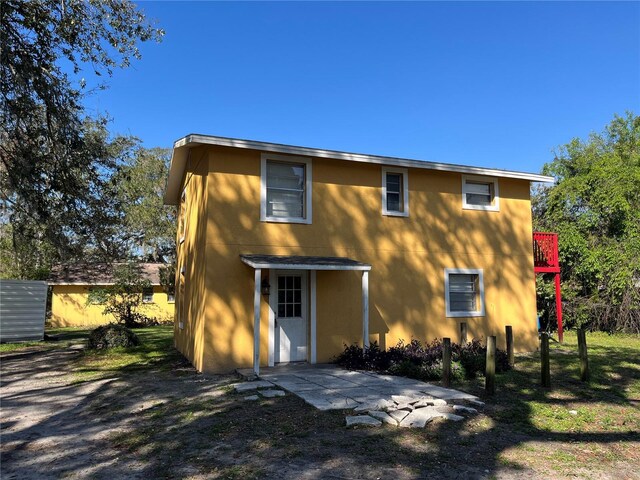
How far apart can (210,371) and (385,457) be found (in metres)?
5.83

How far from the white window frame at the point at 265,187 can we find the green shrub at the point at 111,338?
7.55 metres

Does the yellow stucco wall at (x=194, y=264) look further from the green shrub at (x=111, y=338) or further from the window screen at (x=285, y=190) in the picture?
the green shrub at (x=111, y=338)

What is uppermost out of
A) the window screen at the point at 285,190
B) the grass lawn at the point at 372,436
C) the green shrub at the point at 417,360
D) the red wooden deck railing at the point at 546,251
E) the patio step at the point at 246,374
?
the window screen at the point at 285,190

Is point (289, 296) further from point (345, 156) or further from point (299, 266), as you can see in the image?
point (345, 156)

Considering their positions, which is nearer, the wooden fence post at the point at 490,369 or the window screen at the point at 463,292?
the wooden fence post at the point at 490,369

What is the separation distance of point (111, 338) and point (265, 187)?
8094 millimetres

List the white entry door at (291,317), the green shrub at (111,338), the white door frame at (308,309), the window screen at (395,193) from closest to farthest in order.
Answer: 1. the white door frame at (308,309)
2. the white entry door at (291,317)
3. the window screen at (395,193)
4. the green shrub at (111,338)

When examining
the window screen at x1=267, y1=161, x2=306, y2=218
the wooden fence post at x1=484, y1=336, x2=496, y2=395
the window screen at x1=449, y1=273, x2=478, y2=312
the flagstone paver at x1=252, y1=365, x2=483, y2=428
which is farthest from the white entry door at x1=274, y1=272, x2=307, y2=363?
the wooden fence post at x1=484, y1=336, x2=496, y2=395

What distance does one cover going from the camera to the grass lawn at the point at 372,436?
462 cm

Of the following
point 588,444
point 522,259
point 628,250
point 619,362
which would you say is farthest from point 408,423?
point 628,250

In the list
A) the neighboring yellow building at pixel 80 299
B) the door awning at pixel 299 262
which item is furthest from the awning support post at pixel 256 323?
the neighboring yellow building at pixel 80 299

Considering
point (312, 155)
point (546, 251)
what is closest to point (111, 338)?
point (312, 155)

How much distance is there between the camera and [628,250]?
18.5 meters

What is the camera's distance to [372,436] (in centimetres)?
554
